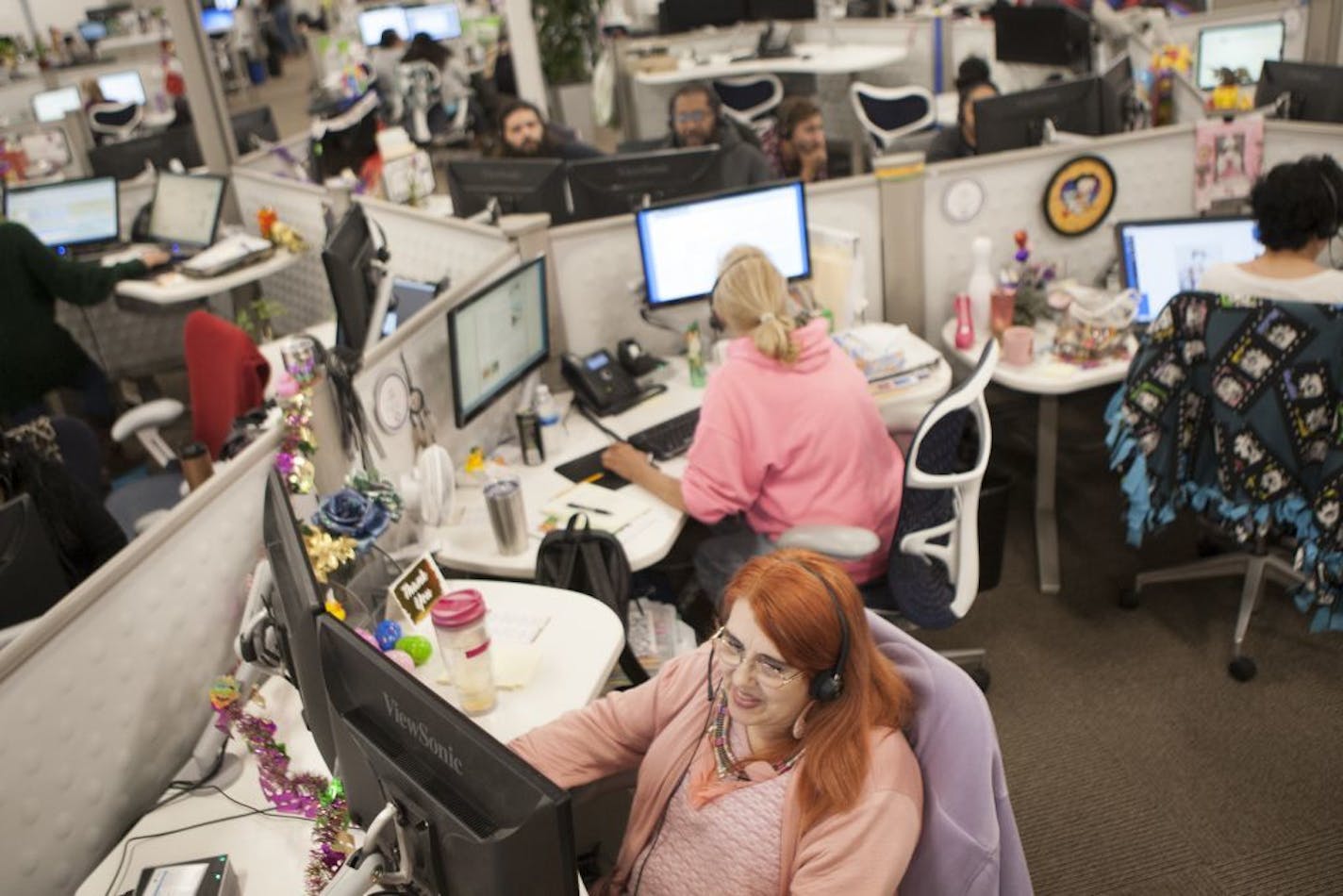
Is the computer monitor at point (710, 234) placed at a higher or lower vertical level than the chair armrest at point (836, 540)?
higher

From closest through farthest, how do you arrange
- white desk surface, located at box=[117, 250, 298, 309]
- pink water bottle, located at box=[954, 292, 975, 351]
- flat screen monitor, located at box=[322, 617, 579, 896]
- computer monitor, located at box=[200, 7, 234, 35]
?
flat screen monitor, located at box=[322, 617, 579, 896]
pink water bottle, located at box=[954, 292, 975, 351]
white desk surface, located at box=[117, 250, 298, 309]
computer monitor, located at box=[200, 7, 234, 35]

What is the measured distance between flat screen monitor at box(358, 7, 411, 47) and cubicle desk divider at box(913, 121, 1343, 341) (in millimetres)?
7924

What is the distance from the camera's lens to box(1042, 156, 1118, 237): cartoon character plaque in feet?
10.4

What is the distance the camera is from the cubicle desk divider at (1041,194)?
3.13 meters

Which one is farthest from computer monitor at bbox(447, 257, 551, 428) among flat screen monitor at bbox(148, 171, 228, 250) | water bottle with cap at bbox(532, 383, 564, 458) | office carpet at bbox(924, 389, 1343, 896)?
flat screen monitor at bbox(148, 171, 228, 250)

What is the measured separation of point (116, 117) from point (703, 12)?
4078 mm

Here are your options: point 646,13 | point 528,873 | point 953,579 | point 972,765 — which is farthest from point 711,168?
point 646,13

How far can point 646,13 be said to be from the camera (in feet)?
29.0

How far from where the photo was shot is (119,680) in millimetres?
1639

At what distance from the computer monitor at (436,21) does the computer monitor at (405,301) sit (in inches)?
290

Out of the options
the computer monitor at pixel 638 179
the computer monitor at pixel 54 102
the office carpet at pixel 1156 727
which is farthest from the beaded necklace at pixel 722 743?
the computer monitor at pixel 54 102

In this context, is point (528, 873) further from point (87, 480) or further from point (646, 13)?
point (646, 13)

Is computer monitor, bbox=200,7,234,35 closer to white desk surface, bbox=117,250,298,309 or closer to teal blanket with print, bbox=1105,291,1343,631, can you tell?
white desk surface, bbox=117,250,298,309

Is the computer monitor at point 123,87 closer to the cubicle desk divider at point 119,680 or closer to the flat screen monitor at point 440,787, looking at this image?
the cubicle desk divider at point 119,680
